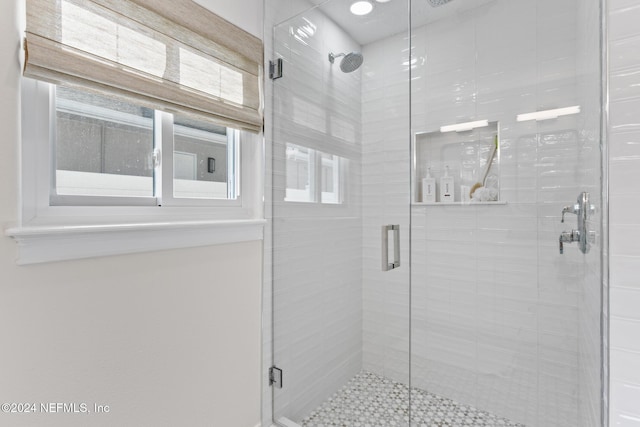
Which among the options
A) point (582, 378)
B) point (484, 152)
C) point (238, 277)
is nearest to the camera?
point (582, 378)

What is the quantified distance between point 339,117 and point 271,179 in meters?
0.50

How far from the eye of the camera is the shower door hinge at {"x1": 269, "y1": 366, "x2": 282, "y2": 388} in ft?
5.68

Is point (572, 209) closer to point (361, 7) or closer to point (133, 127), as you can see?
point (361, 7)

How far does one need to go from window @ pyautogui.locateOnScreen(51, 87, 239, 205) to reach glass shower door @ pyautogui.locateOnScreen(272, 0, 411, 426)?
1.07 feet

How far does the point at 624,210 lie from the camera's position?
3.31ft

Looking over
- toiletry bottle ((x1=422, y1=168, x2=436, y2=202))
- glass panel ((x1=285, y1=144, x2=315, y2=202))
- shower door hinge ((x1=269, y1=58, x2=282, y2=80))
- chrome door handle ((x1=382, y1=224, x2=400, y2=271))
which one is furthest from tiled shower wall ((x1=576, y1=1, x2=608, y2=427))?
shower door hinge ((x1=269, y1=58, x2=282, y2=80))

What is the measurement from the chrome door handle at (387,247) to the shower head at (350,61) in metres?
0.86

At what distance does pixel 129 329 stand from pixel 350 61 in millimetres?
1585

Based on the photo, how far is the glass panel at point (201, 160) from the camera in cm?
140

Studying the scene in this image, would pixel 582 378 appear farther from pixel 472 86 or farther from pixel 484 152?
pixel 472 86

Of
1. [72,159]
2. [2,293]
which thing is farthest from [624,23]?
[2,293]

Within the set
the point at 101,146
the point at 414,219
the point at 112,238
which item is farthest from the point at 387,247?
the point at 101,146

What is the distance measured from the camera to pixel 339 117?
180 cm

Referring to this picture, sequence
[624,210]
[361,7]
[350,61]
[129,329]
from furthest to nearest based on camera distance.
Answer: [350,61] < [361,7] < [129,329] < [624,210]
